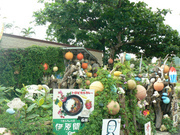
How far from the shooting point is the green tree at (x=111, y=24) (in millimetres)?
16531

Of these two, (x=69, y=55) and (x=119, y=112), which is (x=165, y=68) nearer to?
(x=119, y=112)

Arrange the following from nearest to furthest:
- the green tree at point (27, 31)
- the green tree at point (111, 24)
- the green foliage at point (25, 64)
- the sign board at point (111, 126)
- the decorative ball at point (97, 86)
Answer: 1. the sign board at point (111, 126)
2. the decorative ball at point (97, 86)
3. the green foliage at point (25, 64)
4. the green tree at point (111, 24)
5. the green tree at point (27, 31)

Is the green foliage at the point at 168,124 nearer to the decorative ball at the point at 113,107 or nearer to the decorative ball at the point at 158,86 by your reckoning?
the decorative ball at the point at 158,86

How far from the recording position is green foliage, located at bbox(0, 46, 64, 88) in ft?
26.8

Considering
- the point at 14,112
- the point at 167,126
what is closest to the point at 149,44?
the point at 167,126

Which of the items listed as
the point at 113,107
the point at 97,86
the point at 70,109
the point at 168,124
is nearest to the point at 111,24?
the point at 168,124

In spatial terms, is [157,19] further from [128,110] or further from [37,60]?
[128,110]

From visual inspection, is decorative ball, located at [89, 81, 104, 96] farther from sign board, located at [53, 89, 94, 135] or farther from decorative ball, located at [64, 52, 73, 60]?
decorative ball, located at [64, 52, 73, 60]

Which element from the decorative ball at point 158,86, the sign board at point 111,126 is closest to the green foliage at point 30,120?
the sign board at point 111,126

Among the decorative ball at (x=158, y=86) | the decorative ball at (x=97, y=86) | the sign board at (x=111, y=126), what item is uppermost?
the decorative ball at (x=158, y=86)

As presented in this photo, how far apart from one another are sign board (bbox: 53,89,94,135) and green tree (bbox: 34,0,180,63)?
12.3 m

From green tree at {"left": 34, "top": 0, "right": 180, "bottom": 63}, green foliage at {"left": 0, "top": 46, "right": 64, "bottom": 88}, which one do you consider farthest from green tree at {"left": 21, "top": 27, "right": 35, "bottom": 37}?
green foliage at {"left": 0, "top": 46, "right": 64, "bottom": 88}

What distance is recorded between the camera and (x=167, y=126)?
733 centimetres

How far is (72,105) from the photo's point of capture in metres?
3.83
